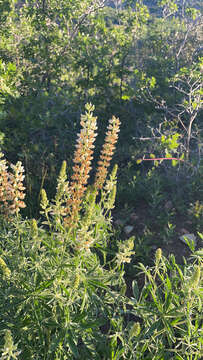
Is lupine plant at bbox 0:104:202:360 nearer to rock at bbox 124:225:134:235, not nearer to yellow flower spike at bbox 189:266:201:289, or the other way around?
yellow flower spike at bbox 189:266:201:289

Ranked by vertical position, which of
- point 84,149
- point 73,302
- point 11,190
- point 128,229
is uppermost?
point 84,149

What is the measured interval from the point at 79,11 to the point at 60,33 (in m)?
0.53

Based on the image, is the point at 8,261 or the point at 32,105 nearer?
the point at 8,261

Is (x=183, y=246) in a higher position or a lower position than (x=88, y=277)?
lower

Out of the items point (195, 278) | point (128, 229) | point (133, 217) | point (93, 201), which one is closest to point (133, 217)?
point (133, 217)

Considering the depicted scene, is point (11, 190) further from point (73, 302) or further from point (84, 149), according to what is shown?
point (73, 302)

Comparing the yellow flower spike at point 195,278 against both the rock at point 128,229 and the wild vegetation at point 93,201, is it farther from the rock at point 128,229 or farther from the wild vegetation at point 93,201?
the rock at point 128,229

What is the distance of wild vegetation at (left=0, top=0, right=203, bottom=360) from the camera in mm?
2113

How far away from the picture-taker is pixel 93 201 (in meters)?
2.09

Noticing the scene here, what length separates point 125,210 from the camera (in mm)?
4113

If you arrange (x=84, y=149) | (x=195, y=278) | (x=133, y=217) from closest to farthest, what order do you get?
(x=195, y=278) < (x=84, y=149) < (x=133, y=217)

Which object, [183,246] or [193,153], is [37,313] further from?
[193,153]

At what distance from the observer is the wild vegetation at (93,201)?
6.93ft

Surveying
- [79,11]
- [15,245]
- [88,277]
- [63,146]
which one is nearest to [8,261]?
[15,245]
